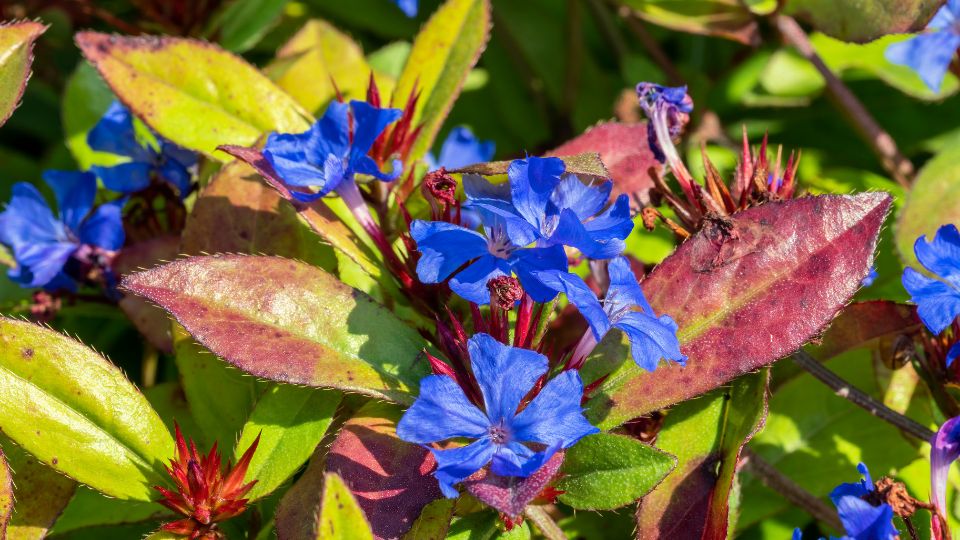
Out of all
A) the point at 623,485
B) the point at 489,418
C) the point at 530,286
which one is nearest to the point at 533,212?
the point at 530,286

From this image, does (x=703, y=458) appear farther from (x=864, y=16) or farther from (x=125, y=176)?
(x=125, y=176)

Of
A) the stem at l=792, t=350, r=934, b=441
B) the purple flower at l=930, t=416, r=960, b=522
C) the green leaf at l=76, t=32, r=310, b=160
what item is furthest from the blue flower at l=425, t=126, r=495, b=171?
the purple flower at l=930, t=416, r=960, b=522

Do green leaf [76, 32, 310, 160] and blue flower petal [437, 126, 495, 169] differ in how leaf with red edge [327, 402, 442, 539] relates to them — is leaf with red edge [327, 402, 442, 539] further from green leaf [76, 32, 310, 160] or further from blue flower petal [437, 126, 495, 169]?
blue flower petal [437, 126, 495, 169]

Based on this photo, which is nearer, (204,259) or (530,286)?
(530,286)

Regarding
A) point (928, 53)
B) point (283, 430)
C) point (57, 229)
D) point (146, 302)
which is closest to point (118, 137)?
point (57, 229)

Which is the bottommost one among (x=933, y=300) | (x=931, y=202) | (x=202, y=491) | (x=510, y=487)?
(x=202, y=491)

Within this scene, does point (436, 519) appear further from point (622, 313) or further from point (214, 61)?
point (214, 61)

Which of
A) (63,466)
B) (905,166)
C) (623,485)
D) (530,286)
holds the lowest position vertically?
(63,466)
